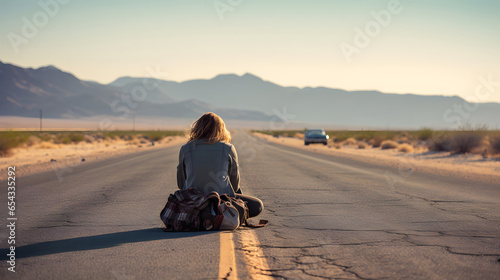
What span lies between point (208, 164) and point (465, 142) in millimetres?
32922

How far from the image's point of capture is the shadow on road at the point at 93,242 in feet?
19.5

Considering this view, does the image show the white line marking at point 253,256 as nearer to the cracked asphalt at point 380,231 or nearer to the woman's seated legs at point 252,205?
the cracked asphalt at point 380,231

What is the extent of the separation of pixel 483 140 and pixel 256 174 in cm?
2326

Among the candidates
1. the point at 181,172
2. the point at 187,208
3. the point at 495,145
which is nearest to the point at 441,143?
the point at 495,145

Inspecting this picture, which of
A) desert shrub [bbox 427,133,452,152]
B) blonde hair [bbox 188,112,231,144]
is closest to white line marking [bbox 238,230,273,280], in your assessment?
blonde hair [bbox 188,112,231,144]

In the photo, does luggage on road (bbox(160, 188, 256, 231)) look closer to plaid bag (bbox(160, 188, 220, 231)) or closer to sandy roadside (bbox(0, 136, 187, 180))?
plaid bag (bbox(160, 188, 220, 231))

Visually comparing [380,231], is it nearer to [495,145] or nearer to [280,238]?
[280,238]

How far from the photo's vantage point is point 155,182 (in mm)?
14508

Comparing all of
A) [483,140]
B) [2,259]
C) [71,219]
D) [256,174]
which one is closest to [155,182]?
[256,174]

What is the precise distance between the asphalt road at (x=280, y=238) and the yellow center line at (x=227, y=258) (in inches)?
0.5

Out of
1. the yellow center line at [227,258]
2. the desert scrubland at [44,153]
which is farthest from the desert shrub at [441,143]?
the yellow center line at [227,258]

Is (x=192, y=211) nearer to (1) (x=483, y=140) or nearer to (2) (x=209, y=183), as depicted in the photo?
(2) (x=209, y=183)

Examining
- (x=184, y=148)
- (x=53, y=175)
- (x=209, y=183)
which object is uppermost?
(x=184, y=148)

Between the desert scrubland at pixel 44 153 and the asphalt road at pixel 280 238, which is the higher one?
the asphalt road at pixel 280 238
